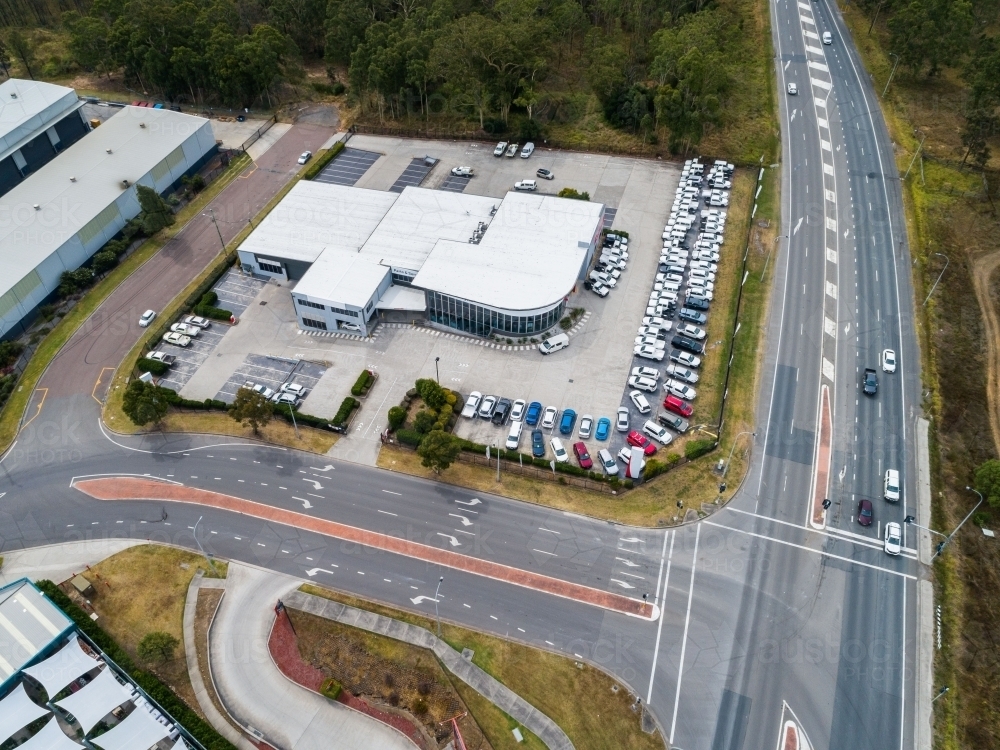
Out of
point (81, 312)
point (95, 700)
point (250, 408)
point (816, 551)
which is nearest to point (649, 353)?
point (816, 551)

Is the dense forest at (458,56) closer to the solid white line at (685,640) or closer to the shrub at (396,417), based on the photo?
the shrub at (396,417)

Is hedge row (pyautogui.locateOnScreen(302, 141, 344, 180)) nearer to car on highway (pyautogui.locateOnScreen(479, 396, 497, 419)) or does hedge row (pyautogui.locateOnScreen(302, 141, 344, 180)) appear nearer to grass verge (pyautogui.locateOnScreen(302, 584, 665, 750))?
car on highway (pyautogui.locateOnScreen(479, 396, 497, 419))

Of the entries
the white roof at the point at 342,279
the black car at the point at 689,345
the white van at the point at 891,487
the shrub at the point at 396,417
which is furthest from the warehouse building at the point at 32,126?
the white van at the point at 891,487

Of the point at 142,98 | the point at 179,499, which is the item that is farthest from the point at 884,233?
the point at 142,98

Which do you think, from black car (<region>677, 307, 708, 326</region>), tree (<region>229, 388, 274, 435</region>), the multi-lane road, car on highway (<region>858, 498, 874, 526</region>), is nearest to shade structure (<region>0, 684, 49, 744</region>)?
the multi-lane road

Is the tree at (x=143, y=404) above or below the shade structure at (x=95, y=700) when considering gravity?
above
